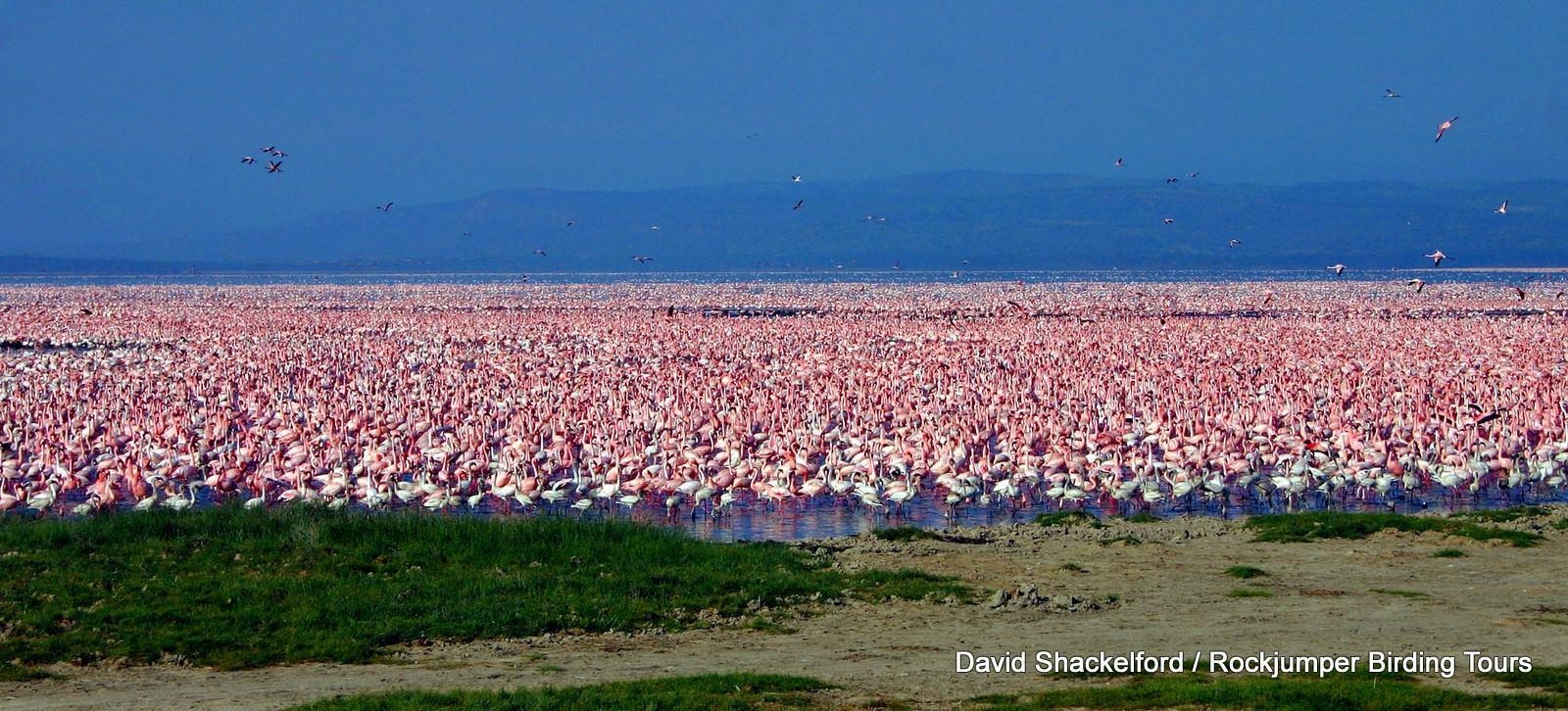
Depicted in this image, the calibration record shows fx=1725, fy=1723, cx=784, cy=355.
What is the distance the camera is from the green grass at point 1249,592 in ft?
31.2

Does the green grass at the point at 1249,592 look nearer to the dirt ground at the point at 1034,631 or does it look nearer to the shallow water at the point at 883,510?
the dirt ground at the point at 1034,631

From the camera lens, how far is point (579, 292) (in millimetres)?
64062

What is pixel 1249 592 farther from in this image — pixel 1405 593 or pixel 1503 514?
pixel 1503 514

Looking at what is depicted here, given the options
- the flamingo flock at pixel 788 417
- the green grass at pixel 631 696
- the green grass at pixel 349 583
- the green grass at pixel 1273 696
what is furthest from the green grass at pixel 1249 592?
the flamingo flock at pixel 788 417

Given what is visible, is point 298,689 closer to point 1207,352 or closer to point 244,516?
point 244,516

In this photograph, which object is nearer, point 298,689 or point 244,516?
point 298,689

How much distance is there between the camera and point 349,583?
9656 millimetres

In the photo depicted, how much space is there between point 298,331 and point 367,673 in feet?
90.3

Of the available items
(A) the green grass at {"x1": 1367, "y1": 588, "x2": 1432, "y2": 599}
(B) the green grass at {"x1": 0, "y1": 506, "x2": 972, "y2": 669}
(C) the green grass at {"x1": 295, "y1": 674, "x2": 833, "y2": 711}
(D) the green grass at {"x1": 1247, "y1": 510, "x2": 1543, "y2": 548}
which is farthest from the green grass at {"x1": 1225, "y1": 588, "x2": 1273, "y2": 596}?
(C) the green grass at {"x1": 295, "y1": 674, "x2": 833, "y2": 711}

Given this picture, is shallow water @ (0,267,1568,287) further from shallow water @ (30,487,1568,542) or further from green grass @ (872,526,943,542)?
green grass @ (872,526,943,542)

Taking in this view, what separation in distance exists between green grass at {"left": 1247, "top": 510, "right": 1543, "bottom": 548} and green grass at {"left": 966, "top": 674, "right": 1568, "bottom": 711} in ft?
14.1


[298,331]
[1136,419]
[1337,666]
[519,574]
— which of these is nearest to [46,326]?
[298,331]

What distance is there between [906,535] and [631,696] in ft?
15.6

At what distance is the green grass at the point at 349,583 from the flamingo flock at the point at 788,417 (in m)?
2.23
